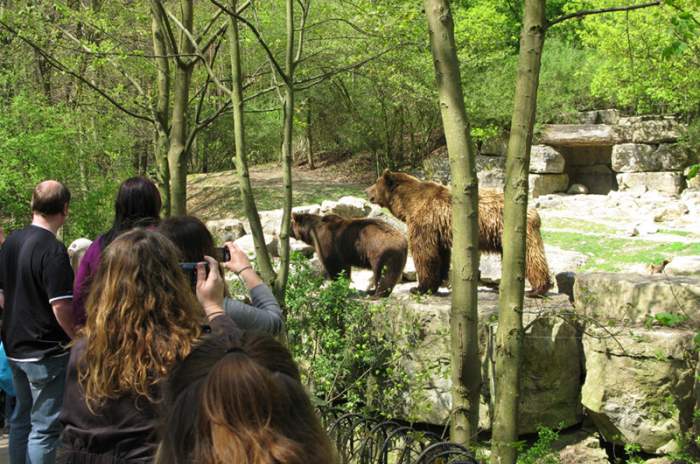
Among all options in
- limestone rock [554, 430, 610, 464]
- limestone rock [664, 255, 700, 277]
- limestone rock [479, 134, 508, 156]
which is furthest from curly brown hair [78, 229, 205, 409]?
limestone rock [479, 134, 508, 156]

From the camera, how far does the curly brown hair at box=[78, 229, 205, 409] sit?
234cm

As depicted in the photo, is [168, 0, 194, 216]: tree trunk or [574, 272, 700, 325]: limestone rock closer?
[574, 272, 700, 325]: limestone rock

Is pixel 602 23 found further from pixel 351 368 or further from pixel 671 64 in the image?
pixel 351 368

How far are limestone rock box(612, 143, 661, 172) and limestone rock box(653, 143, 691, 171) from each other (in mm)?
156

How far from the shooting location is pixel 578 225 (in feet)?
58.7

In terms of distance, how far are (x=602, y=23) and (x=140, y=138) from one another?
48.6 feet

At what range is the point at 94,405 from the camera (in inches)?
93.2

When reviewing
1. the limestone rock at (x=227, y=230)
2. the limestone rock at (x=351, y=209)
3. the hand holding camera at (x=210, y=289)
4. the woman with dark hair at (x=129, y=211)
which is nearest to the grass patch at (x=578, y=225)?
the limestone rock at (x=351, y=209)

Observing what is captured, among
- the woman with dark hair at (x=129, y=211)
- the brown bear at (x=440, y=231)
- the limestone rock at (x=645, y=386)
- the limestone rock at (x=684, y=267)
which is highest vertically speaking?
the woman with dark hair at (x=129, y=211)

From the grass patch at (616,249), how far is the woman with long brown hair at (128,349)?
1105cm

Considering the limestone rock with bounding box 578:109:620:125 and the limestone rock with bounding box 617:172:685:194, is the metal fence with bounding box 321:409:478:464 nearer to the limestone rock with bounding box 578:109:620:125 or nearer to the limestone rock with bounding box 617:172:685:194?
the limestone rock with bounding box 617:172:685:194

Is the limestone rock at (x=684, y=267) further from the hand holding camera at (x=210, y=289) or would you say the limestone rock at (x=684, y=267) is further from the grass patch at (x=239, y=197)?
the grass patch at (x=239, y=197)

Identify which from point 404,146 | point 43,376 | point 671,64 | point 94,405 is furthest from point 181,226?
point 404,146

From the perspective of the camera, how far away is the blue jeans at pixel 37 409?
416 cm
